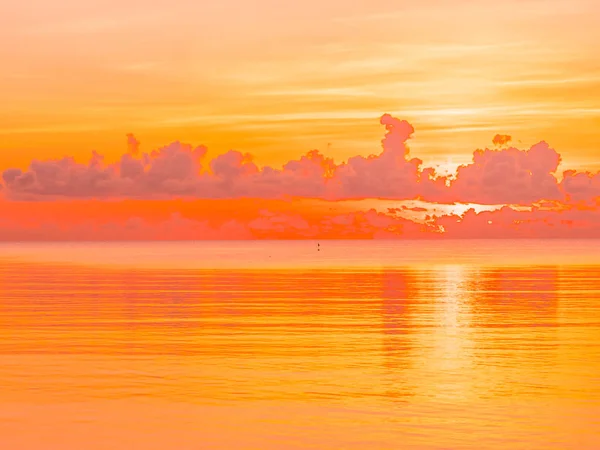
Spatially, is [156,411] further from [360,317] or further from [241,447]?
[360,317]

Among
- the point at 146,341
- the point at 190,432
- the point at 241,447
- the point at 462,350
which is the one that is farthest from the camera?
the point at 146,341

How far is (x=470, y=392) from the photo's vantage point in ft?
105

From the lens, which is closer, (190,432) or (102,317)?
(190,432)

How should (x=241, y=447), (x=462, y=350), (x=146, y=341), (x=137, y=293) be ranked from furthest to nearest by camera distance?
(x=137, y=293) < (x=146, y=341) < (x=462, y=350) < (x=241, y=447)

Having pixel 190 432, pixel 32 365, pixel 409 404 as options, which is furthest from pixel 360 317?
pixel 190 432

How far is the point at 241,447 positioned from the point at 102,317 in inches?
1409

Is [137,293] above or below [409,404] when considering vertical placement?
above

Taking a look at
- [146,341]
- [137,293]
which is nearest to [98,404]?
[146,341]

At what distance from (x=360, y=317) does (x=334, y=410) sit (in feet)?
99.3

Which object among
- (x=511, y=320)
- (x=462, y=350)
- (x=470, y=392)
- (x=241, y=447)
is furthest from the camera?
(x=511, y=320)

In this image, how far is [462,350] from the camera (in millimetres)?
43250

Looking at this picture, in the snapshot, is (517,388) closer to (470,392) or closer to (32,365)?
(470,392)

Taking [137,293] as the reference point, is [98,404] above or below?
below

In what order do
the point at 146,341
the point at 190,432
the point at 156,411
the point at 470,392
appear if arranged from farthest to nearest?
the point at 146,341
the point at 470,392
the point at 156,411
the point at 190,432
